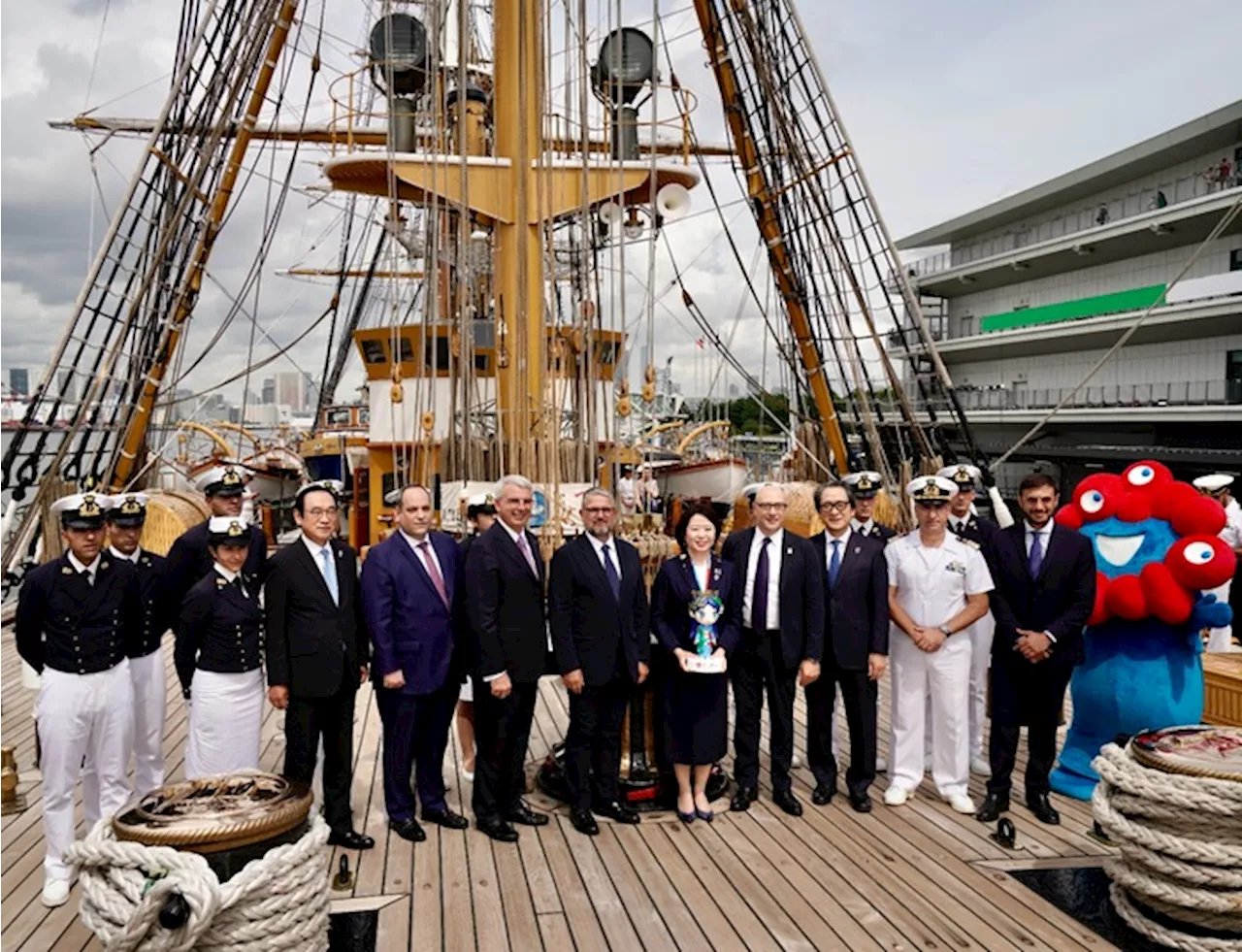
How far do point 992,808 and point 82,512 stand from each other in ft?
13.3

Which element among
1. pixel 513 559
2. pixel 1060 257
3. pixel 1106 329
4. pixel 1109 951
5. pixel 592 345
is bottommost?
pixel 1109 951

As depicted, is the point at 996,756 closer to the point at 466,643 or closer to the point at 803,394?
the point at 466,643

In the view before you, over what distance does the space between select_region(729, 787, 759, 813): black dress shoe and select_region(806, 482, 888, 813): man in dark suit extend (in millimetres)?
326

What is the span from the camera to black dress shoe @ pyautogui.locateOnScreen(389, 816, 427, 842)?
4486mm

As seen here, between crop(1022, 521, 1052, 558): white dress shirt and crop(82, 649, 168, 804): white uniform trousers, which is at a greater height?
crop(1022, 521, 1052, 558): white dress shirt

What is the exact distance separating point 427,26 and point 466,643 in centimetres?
732

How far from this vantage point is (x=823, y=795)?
502cm

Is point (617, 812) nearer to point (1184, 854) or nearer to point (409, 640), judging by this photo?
point (409, 640)

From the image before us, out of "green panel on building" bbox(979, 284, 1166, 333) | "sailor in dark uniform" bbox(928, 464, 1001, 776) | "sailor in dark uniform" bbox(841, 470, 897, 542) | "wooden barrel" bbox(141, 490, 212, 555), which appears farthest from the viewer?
"green panel on building" bbox(979, 284, 1166, 333)

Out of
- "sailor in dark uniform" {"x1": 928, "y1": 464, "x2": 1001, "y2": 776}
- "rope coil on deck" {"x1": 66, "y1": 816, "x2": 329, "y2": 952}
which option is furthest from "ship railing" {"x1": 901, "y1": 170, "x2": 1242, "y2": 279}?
"rope coil on deck" {"x1": 66, "y1": 816, "x2": 329, "y2": 952}

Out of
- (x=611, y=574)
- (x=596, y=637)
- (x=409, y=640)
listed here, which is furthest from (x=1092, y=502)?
(x=409, y=640)

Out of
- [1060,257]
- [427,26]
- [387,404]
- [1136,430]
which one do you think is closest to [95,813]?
[427,26]

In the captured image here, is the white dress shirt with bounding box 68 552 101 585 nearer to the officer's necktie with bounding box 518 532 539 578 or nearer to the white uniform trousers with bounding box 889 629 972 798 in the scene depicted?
the officer's necktie with bounding box 518 532 539 578

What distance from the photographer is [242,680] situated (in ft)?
14.1
